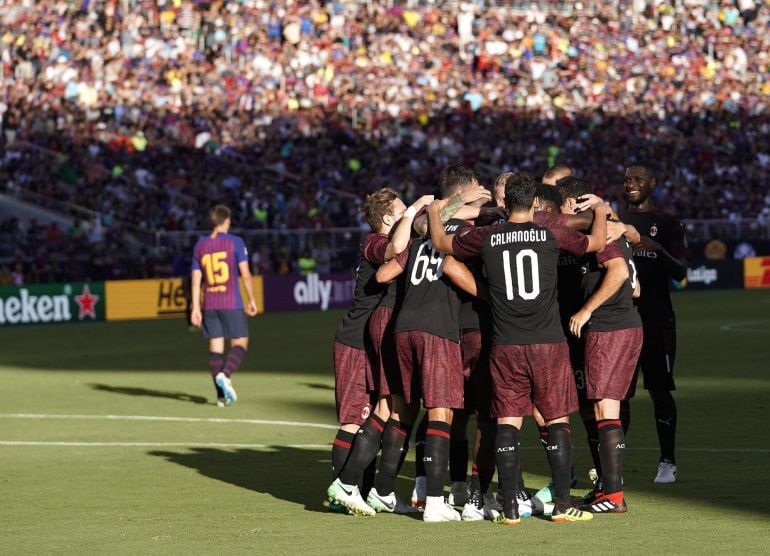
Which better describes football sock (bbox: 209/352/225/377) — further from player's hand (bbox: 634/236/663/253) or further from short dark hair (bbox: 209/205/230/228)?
player's hand (bbox: 634/236/663/253)

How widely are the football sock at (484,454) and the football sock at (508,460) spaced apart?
0.50m

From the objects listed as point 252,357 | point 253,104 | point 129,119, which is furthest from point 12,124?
point 252,357

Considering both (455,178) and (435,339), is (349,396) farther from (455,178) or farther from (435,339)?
(455,178)

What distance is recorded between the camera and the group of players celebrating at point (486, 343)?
8875mm

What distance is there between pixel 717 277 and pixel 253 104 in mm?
14700

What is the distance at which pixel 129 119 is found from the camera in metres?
42.3

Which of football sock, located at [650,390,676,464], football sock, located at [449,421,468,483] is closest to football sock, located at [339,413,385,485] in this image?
football sock, located at [449,421,468,483]

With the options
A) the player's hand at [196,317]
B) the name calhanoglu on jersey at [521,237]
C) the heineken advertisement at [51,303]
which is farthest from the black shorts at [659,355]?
the heineken advertisement at [51,303]

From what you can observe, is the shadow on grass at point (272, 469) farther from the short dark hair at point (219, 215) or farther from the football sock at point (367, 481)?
the short dark hair at point (219, 215)

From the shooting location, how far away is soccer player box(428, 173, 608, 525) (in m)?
8.81

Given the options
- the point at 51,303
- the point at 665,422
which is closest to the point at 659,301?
the point at 665,422

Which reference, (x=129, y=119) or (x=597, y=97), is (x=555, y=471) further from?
(x=597, y=97)

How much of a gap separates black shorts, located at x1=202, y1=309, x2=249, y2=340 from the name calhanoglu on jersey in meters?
8.42

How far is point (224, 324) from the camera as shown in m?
17.0
